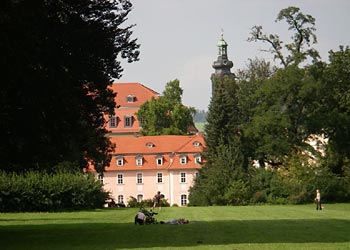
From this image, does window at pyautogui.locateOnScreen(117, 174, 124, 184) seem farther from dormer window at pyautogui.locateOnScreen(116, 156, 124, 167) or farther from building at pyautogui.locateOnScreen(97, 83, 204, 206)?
dormer window at pyautogui.locateOnScreen(116, 156, 124, 167)

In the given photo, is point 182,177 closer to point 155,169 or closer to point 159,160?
point 155,169

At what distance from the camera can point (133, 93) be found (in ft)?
460

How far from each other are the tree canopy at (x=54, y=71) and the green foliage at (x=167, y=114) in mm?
84761

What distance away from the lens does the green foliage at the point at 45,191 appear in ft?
197

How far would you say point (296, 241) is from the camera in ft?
75.2

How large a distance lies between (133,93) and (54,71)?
115 metres

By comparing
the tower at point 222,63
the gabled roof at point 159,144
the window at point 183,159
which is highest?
the tower at point 222,63

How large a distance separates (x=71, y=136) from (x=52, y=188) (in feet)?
110

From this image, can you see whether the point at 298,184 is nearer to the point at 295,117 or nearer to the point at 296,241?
the point at 295,117

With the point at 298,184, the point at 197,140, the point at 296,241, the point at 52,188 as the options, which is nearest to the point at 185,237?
the point at 296,241

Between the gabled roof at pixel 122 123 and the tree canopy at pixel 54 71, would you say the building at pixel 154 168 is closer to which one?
the gabled roof at pixel 122 123

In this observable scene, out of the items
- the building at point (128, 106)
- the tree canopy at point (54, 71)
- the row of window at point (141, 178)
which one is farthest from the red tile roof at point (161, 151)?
the tree canopy at point (54, 71)

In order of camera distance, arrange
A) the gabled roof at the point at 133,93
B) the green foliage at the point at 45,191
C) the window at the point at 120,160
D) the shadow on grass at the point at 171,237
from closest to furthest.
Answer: the shadow on grass at the point at 171,237 < the green foliage at the point at 45,191 < the window at the point at 120,160 < the gabled roof at the point at 133,93

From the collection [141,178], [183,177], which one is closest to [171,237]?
[183,177]
